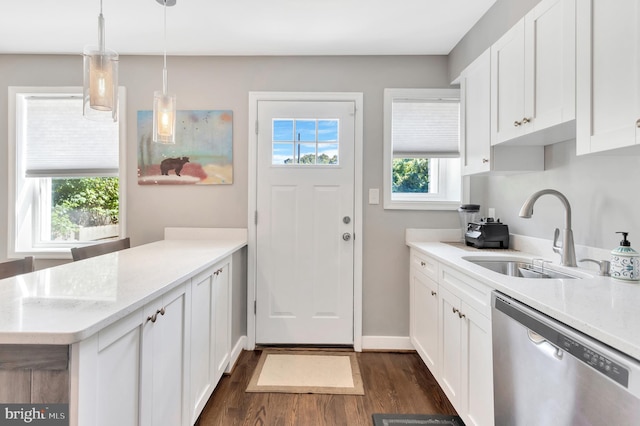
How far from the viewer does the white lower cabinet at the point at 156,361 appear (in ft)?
2.68

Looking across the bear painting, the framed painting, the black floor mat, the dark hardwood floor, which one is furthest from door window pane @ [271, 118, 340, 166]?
the black floor mat

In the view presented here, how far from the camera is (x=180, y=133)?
253 centimetres

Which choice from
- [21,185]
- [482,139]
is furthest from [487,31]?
[21,185]

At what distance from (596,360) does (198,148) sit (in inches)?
103

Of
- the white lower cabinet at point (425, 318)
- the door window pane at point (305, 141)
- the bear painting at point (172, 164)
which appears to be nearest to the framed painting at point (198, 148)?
the bear painting at point (172, 164)

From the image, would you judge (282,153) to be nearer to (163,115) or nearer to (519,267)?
(163,115)

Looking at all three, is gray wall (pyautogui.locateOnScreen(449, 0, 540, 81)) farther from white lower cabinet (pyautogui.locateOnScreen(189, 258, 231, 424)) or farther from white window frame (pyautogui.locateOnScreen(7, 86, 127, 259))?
white window frame (pyautogui.locateOnScreen(7, 86, 127, 259))

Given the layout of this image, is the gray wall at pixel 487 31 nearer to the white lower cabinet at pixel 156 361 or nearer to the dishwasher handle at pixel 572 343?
the dishwasher handle at pixel 572 343

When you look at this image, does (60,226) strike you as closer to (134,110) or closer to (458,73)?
(134,110)

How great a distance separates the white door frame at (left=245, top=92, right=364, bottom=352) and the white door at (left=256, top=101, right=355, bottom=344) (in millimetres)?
34

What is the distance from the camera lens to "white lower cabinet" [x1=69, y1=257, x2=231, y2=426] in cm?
82

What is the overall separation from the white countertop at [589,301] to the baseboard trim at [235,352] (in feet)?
5.57

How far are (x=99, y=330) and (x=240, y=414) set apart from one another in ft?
4.10

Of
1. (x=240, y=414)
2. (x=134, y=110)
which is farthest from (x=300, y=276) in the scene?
(x=134, y=110)
